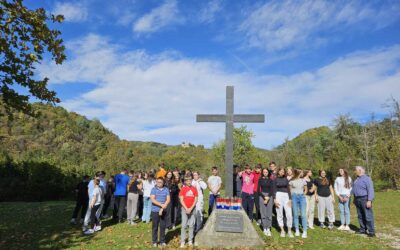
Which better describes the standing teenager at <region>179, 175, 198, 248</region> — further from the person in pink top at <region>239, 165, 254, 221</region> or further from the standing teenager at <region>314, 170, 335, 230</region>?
the standing teenager at <region>314, 170, 335, 230</region>

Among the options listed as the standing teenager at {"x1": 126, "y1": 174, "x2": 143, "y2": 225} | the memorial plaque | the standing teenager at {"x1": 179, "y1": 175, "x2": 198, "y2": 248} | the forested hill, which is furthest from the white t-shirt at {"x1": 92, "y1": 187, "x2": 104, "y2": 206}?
the forested hill

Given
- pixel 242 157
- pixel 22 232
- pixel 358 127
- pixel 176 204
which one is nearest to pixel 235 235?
pixel 176 204

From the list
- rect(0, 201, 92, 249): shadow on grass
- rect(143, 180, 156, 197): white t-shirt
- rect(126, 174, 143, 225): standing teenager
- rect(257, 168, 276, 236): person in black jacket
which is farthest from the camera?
rect(143, 180, 156, 197): white t-shirt

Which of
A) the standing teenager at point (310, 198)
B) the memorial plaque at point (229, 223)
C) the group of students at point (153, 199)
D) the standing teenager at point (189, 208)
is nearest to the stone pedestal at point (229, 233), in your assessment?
the memorial plaque at point (229, 223)

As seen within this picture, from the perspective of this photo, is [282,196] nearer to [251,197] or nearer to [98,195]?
[251,197]

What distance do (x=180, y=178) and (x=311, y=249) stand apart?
17.0 ft

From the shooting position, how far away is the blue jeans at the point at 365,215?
9107mm

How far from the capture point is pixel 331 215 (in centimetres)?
1030

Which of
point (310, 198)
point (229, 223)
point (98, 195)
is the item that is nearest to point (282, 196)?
point (310, 198)

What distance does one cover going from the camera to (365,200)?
9.34 metres

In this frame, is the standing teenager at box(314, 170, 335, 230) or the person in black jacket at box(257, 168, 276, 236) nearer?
the person in black jacket at box(257, 168, 276, 236)

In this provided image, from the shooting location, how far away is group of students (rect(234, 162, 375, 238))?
9.28 metres

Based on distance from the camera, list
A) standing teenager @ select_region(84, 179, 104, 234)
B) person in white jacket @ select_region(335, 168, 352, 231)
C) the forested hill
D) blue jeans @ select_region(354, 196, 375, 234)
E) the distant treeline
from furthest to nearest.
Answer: the forested hill < the distant treeline < person in white jacket @ select_region(335, 168, 352, 231) < standing teenager @ select_region(84, 179, 104, 234) < blue jeans @ select_region(354, 196, 375, 234)

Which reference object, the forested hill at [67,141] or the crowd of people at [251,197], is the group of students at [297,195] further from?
the forested hill at [67,141]
